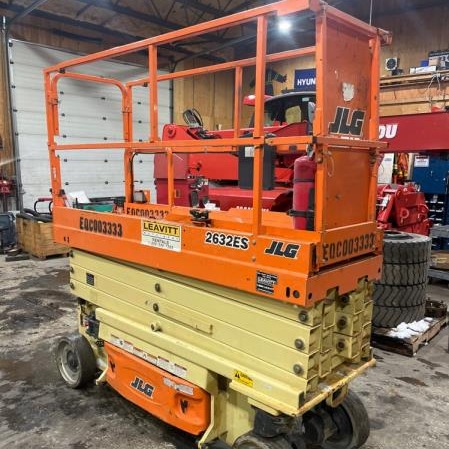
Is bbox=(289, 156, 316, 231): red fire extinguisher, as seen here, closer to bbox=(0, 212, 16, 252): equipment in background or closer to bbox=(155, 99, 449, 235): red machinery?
bbox=(155, 99, 449, 235): red machinery

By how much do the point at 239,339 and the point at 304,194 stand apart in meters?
0.84

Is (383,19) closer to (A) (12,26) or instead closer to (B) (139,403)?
(A) (12,26)

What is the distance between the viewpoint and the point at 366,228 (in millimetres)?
2324

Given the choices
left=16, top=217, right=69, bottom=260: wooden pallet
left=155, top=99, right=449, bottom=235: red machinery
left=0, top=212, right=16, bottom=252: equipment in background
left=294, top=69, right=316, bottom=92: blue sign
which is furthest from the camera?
left=294, top=69, right=316, bottom=92: blue sign

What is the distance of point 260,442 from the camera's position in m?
2.17

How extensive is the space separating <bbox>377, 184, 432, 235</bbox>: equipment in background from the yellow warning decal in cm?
376

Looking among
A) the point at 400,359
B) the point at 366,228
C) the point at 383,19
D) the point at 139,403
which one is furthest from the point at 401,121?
the point at 383,19

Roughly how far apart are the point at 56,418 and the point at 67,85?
8.71 m

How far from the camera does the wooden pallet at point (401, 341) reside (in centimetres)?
415

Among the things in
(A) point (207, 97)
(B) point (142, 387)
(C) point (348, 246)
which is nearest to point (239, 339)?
(C) point (348, 246)

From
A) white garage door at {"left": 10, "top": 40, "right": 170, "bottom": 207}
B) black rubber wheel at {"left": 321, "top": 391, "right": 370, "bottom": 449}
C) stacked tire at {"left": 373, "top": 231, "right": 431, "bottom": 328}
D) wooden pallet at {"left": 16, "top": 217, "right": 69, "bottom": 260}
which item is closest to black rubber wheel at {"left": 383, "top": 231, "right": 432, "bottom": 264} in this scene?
stacked tire at {"left": 373, "top": 231, "right": 431, "bottom": 328}

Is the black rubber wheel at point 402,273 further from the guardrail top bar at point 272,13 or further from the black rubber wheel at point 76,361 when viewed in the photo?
the black rubber wheel at point 76,361

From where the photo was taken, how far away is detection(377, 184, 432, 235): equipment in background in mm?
5621

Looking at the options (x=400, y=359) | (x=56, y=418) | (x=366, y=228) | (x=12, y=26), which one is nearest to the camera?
(x=366, y=228)
